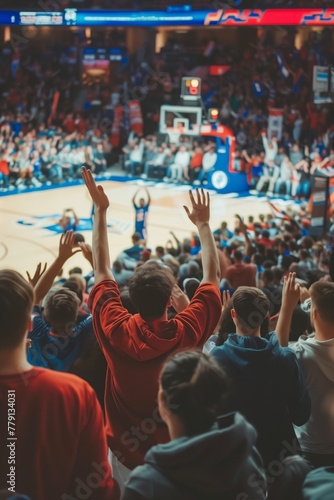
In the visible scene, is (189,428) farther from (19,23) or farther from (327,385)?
(19,23)

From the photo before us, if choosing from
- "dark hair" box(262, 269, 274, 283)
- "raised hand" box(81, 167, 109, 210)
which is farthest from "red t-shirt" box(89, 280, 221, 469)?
"dark hair" box(262, 269, 274, 283)

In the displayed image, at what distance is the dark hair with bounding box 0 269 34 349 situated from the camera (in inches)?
78.7

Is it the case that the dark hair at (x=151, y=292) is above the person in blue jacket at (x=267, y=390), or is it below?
above

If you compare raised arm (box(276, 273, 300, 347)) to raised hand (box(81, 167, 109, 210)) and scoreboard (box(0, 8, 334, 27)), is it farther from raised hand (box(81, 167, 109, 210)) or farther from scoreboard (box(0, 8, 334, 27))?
scoreboard (box(0, 8, 334, 27))

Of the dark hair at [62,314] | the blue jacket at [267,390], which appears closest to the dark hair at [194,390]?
the blue jacket at [267,390]

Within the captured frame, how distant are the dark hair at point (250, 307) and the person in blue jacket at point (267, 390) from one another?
0.20ft

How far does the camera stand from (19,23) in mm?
22609

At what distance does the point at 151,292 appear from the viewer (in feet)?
8.70

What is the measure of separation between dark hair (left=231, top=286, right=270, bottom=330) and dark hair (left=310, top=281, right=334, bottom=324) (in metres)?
0.32

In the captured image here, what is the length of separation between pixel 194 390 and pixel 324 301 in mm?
1431

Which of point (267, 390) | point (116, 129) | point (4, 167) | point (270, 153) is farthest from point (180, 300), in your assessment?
point (116, 129)

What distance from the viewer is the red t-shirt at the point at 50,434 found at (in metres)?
2.00

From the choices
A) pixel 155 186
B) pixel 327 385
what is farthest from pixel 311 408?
pixel 155 186

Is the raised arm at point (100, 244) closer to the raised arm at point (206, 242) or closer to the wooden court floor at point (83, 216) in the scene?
the raised arm at point (206, 242)
